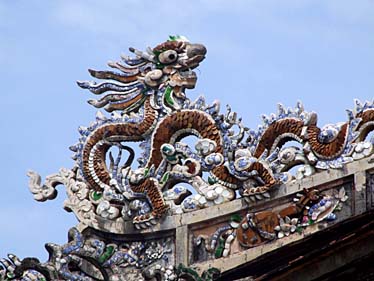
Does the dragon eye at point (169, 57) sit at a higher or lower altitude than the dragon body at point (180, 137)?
higher

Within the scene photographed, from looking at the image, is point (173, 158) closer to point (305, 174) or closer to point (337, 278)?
point (305, 174)

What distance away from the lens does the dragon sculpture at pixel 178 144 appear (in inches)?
1157

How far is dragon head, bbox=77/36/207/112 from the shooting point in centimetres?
3106

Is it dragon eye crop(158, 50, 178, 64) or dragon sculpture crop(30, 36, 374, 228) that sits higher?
dragon eye crop(158, 50, 178, 64)

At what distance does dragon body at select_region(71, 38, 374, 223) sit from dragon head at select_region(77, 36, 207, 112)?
14 mm

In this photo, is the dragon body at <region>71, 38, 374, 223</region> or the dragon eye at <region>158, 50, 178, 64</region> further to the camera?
the dragon eye at <region>158, 50, 178, 64</region>

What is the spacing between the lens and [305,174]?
29359mm

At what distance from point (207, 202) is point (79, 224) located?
1.86m

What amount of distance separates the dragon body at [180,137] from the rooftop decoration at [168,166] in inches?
0.5

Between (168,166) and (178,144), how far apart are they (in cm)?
35

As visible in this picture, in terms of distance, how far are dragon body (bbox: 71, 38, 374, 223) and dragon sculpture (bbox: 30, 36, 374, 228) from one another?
0.01 metres

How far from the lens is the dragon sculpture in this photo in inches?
1157

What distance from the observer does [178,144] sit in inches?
1204

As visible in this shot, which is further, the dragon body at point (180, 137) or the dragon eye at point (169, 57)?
the dragon eye at point (169, 57)
